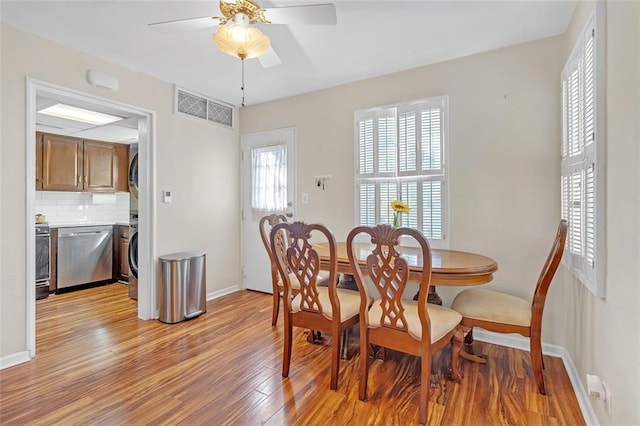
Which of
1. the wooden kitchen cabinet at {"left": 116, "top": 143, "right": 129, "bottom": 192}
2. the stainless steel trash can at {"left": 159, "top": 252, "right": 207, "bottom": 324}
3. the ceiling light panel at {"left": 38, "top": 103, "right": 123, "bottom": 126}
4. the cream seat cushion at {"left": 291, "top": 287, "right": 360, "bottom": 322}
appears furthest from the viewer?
the wooden kitchen cabinet at {"left": 116, "top": 143, "right": 129, "bottom": 192}

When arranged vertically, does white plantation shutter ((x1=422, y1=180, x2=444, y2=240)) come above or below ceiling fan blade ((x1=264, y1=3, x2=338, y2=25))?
below

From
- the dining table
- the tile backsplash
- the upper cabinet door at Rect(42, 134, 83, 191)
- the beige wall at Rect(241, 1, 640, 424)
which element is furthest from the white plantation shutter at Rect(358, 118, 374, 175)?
the tile backsplash

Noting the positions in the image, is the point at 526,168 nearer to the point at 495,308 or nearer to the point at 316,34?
the point at 495,308

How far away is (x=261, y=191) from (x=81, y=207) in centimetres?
312

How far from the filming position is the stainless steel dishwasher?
4234 millimetres

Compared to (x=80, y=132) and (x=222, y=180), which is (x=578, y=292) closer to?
(x=222, y=180)

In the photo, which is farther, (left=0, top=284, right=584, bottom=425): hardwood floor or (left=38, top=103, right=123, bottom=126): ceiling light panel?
(left=38, top=103, right=123, bottom=126): ceiling light panel

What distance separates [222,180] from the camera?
4031mm

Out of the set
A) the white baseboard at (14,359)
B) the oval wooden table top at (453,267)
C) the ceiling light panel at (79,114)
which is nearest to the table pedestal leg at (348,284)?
the oval wooden table top at (453,267)

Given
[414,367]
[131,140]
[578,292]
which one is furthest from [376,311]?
[131,140]

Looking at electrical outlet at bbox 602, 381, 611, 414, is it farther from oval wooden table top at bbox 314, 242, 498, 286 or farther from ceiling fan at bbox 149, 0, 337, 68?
ceiling fan at bbox 149, 0, 337, 68

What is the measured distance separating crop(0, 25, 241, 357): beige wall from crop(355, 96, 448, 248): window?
5.91 ft

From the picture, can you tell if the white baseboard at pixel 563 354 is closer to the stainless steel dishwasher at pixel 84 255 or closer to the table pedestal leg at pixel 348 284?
the table pedestal leg at pixel 348 284

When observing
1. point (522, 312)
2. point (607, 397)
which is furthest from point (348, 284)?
point (607, 397)
